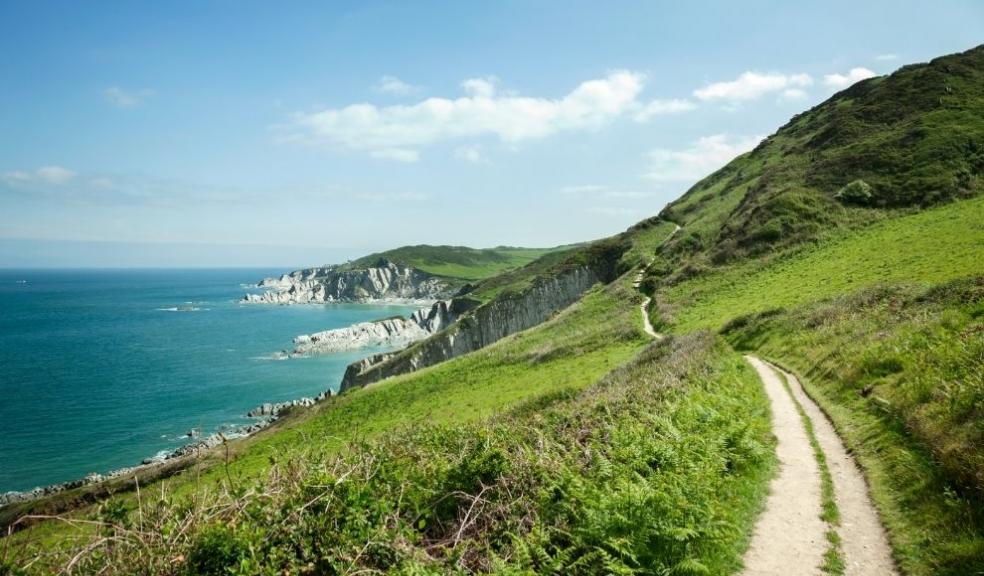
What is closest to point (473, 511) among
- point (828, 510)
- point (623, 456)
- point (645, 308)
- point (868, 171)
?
point (623, 456)

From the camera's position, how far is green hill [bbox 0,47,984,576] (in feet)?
23.6

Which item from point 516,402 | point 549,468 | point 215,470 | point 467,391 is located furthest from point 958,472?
point 215,470

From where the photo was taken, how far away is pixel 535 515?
9.02 metres

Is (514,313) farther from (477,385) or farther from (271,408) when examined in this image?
(477,385)

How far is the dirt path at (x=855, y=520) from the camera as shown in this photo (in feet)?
30.3

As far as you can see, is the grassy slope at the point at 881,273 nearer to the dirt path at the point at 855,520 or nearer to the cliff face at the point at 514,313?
the dirt path at the point at 855,520

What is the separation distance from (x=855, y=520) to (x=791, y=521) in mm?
1276

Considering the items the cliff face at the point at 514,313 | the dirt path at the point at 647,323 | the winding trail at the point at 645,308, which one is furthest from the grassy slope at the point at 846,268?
the cliff face at the point at 514,313

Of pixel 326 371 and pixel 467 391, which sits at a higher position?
pixel 467 391

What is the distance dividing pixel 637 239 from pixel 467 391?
65.9m

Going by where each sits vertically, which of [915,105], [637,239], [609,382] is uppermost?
[915,105]

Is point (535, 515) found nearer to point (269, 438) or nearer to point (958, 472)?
point (958, 472)

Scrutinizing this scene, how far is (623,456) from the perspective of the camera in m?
12.0

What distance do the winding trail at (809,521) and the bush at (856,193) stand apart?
2338 inches
